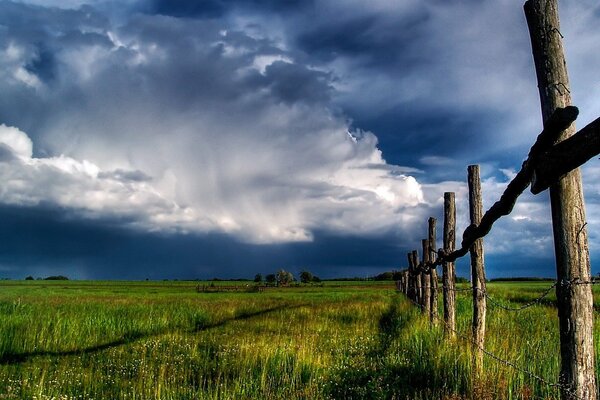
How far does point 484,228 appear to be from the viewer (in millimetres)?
6562

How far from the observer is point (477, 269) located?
313 inches

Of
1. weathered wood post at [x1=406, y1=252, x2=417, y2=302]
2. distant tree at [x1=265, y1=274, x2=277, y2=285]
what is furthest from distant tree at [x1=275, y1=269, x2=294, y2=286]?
weathered wood post at [x1=406, y1=252, x2=417, y2=302]

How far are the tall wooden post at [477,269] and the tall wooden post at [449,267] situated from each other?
6.30ft

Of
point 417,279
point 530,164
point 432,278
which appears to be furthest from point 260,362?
point 417,279

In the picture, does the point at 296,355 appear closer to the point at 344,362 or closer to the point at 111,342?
the point at 344,362

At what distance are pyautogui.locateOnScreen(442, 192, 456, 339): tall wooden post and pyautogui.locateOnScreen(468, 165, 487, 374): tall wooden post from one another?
→ 1.92 meters

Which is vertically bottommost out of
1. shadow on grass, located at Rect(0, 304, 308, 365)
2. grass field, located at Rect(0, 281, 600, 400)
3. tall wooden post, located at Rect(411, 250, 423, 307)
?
shadow on grass, located at Rect(0, 304, 308, 365)

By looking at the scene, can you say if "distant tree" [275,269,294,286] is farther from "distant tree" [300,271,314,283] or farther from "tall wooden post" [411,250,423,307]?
"tall wooden post" [411,250,423,307]

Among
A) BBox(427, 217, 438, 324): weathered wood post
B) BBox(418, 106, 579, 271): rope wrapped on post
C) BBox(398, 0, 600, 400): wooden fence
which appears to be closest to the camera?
BBox(418, 106, 579, 271): rope wrapped on post

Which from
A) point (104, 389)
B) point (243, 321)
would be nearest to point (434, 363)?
point (104, 389)

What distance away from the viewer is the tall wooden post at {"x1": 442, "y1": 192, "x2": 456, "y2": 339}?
33.0ft

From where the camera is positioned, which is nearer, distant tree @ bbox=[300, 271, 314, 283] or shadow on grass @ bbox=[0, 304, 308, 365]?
shadow on grass @ bbox=[0, 304, 308, 365]

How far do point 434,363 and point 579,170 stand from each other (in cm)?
431

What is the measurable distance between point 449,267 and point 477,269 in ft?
8.39
